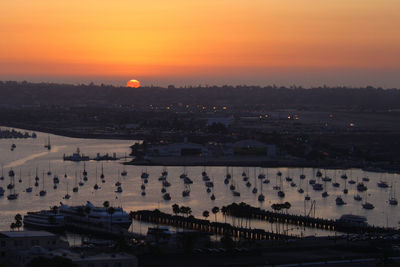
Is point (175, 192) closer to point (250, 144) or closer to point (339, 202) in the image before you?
point (339, 202)

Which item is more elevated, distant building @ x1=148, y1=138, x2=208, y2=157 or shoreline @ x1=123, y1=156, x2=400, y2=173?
distant building @ x1=148, y1=138, x2=208, y2=157

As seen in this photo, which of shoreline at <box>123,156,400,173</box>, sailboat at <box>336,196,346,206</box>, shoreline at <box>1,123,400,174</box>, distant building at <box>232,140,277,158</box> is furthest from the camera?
distant building at <box>232,140,277,158</box>

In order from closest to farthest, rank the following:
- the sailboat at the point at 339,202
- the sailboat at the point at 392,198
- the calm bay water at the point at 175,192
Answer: the calm bay water at the point at 175,192, the sailboat at the point at 392,198, the sailboat at the point at 339,202

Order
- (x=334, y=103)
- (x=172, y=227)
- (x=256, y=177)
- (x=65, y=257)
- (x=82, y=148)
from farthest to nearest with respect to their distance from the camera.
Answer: (x=334, y=103), (x=82, y=148), (x=256, y=177), (x=172, y=227), (x=65, y=257)

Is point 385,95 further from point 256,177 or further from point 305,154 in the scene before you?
point 256,177

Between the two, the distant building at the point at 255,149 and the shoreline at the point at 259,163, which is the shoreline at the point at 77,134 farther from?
the shoreline at the point at 259,163

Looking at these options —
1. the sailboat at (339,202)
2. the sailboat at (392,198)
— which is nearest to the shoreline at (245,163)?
the sailboat at (392,198)

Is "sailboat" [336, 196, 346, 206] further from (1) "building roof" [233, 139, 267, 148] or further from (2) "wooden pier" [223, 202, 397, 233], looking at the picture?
(1) "building roof" [233, 139, 267, 148]

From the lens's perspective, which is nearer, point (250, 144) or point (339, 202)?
point (339, 202)

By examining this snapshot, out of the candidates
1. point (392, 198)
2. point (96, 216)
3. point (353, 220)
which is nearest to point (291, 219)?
point (353, 220)

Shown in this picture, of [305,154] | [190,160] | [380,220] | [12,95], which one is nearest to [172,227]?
[380,220]

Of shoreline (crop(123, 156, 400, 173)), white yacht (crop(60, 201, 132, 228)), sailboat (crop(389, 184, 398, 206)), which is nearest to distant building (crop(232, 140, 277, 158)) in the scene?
shoreline (crop(123, 156, 400, 173))
